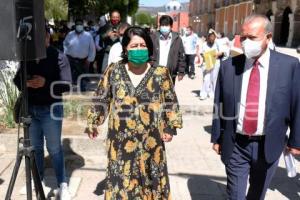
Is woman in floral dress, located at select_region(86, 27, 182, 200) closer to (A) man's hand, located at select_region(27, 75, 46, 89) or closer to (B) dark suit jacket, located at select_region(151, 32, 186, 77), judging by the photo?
(A) man's hand, located at select_region(27, 75, 46, 89)

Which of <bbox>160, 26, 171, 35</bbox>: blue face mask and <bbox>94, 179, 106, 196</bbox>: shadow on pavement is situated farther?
<bbox>160, 26, 171, 35</bbox>: blue face mask

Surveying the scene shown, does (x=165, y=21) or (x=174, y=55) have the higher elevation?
(x=165, y=21)

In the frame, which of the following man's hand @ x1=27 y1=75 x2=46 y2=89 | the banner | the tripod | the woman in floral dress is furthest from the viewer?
the banner

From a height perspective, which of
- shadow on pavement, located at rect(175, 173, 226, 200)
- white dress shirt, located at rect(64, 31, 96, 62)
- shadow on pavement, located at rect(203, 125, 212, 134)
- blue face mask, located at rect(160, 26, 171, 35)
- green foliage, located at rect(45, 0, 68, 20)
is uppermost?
green foliage, located at rect(45, 0, 68, 20)

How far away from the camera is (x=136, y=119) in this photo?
3.35 m

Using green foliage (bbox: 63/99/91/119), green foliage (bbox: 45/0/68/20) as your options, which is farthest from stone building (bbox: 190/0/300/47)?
green foliage (bbox: 63/99/91/119)

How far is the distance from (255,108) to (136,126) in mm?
901

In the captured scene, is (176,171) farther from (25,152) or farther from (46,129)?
(25,152)

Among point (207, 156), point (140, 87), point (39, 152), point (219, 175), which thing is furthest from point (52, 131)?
point (207, 156)

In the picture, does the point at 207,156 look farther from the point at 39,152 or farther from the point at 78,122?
the point at 39,152

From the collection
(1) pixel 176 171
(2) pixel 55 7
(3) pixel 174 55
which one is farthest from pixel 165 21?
(2) pixel 55 7

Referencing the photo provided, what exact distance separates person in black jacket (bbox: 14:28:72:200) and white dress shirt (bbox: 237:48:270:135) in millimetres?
1555

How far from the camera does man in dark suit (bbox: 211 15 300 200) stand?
3.15 m

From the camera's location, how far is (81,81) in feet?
32.9
